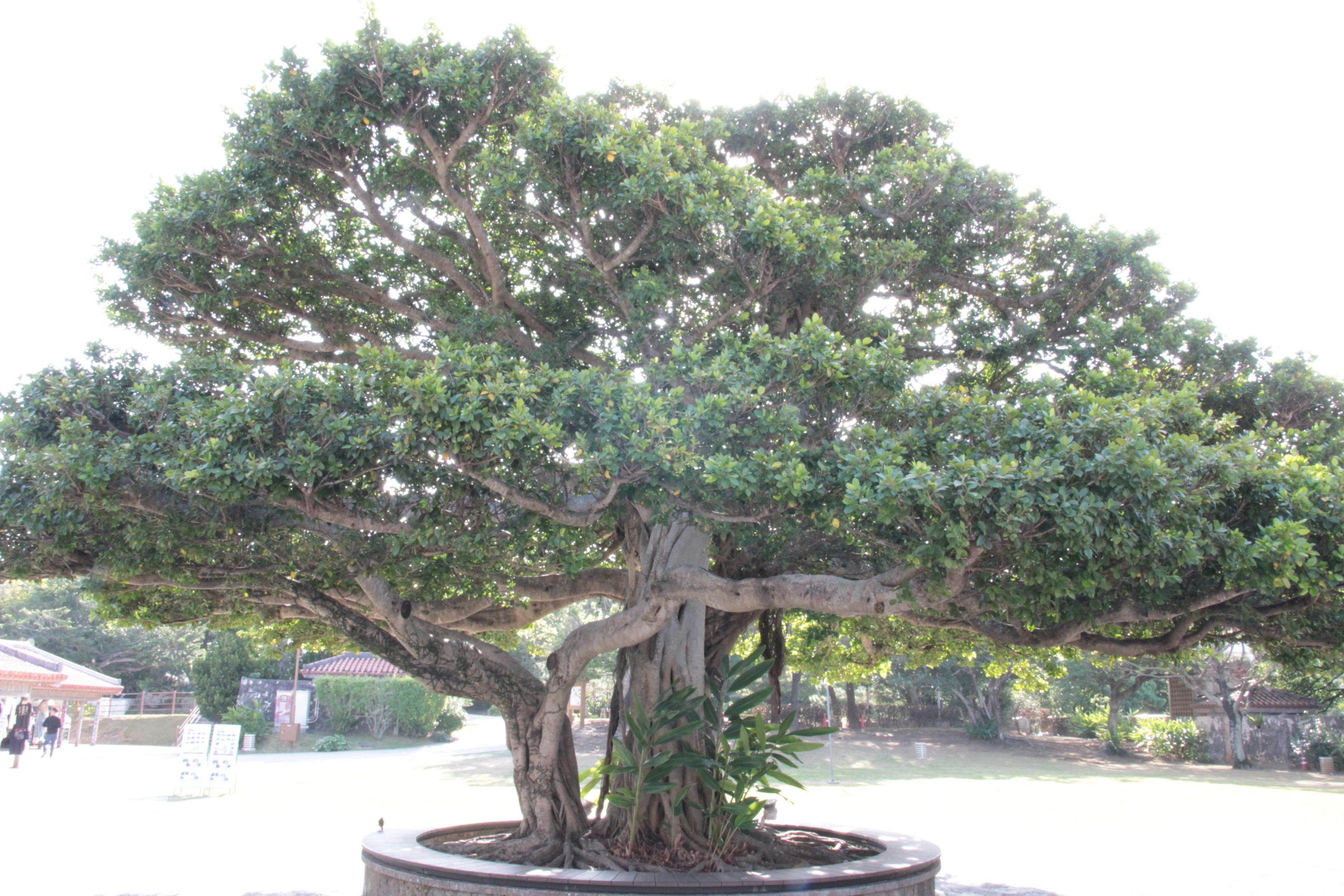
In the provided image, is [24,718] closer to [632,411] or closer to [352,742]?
[352,742]

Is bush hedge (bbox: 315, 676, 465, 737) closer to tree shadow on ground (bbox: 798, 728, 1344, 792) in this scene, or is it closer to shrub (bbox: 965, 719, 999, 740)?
tree shadow on ground (bbox: 798, 728, 1344, 792)

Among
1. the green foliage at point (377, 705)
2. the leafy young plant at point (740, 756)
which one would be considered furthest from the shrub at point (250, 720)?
the leafy young plant at point (740, 756)

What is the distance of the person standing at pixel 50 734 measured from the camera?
2516cm

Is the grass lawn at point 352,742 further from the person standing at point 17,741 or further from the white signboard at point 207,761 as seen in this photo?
the white signboard at point 207,761

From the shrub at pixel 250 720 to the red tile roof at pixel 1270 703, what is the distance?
1280 inches

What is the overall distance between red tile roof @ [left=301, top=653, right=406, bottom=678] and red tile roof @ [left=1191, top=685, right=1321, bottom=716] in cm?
3064

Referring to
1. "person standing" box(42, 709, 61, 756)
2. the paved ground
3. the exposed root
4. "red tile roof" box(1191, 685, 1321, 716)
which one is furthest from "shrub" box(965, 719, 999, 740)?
"person standing" box(42, 709, 61, 756)

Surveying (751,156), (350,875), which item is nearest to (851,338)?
(751,156)

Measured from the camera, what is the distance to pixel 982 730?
3575 cm

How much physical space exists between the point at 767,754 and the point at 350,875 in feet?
17.7

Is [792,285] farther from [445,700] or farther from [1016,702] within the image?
[1016,702]

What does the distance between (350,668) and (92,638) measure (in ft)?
41.9

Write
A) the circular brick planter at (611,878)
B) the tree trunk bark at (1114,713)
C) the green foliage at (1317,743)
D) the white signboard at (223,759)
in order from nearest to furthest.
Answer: the circular brick planter at (611,878) < the white signboard at (223,759) < the green foliage at (1317,743) < the tree trunk bark at (1114,713)

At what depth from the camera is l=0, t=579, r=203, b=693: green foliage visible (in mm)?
39906
